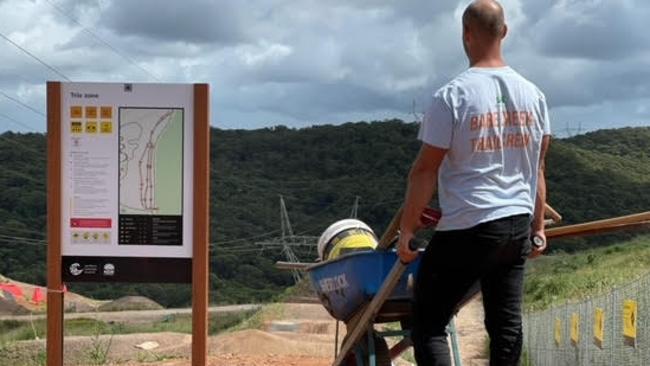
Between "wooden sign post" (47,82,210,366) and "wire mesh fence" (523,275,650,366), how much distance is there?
342 centimetres

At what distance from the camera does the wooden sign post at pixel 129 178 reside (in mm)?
8016

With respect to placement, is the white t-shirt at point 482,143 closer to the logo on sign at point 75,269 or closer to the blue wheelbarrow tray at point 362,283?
the blue wheelbarrow tray at point 362,283

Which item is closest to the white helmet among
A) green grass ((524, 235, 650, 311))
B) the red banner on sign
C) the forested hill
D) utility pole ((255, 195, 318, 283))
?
the red banner on sign

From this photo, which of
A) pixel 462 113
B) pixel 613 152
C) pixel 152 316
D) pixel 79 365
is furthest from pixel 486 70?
pixel 613 152

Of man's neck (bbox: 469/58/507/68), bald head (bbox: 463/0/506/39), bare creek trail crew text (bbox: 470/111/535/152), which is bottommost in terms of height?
bare creek trail crew text (bbox: 470/111/535/152)

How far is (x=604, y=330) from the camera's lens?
376 inches

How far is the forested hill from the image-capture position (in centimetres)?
7219

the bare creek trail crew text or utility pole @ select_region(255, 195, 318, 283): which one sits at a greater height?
the bare creek trail crew text

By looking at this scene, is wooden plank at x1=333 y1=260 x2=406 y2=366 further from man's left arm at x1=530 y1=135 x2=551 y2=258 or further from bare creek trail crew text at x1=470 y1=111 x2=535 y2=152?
bare creek trail crew text at x1=470 y1=111 x2=535 y2=152

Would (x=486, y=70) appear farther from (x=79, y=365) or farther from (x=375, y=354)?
(x=79, y=365)

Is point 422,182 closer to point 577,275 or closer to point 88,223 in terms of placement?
point 88,223

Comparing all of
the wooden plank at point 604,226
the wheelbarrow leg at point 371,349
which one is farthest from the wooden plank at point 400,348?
the wooden plank at point 604,226

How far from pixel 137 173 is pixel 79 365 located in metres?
4.61

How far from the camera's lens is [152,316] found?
57.9m
